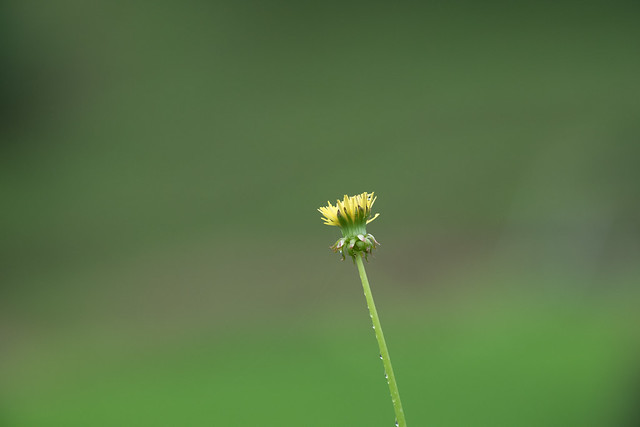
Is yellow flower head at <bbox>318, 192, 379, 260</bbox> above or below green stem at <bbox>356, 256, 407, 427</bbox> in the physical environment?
above

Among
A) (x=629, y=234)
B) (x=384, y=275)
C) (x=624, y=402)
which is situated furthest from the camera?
Answer: (x=384, y=275)

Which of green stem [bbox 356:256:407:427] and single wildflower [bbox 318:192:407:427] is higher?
single wildflower [bbox 318:192:407:427]

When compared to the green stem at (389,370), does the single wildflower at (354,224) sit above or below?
above

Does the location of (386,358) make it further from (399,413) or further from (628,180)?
(628,180)

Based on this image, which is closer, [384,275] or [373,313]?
[373,313]

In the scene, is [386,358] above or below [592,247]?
below

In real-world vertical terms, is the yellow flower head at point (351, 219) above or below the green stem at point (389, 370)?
above

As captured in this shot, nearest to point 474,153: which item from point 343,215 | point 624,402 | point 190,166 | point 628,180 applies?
point 628,180

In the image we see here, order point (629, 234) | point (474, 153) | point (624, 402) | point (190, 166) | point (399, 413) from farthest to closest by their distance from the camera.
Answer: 1. point (190, 166)
2. point (474, 153)
3. point (629, 234)
4. point (624, 402)
5. point (399, 413)
